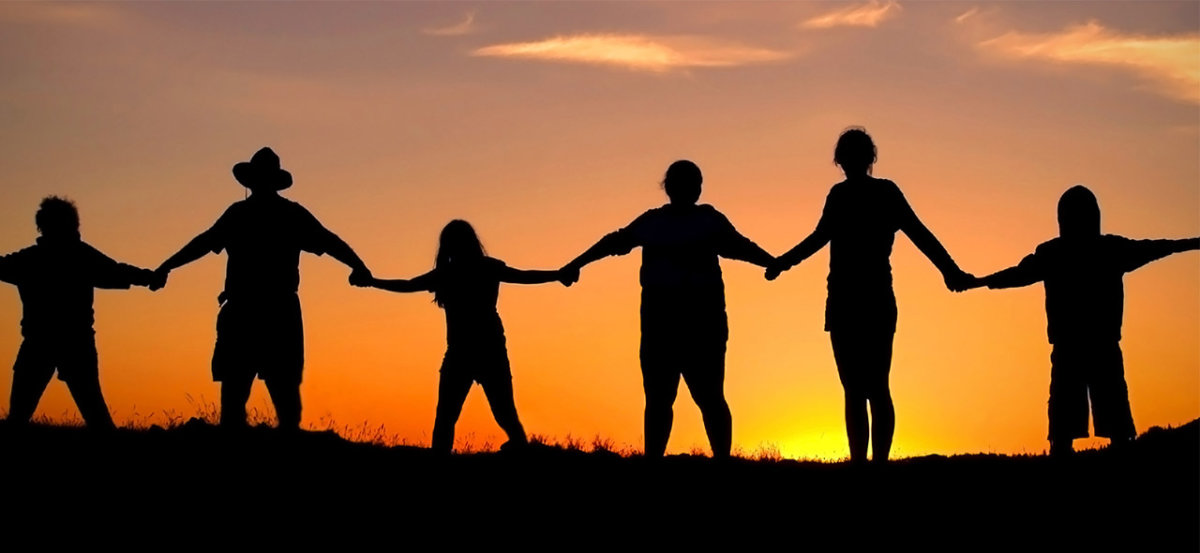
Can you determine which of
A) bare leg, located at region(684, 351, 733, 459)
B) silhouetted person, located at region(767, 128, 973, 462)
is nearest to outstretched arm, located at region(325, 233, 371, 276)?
bare leg, located at region(684, 351, 733, 459)

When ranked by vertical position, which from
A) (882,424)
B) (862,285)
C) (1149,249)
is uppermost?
(1149,249)

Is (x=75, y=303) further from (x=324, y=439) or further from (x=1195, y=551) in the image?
(x=1195, y=551)

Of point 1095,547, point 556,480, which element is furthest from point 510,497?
point 1095,547

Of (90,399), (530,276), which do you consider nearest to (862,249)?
(530,276)

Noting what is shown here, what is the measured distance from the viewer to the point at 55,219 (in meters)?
14.5

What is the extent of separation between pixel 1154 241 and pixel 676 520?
211 inches

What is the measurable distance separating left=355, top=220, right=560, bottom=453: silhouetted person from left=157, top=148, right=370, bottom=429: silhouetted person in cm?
128

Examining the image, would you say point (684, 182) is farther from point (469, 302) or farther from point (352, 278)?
point (352, 278)

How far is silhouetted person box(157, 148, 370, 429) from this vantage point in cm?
1322

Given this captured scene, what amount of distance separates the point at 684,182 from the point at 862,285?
5.54ft

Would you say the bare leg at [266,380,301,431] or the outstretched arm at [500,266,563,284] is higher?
the outstretched arm at [500,266,563,284]

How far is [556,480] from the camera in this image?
38.3 ft

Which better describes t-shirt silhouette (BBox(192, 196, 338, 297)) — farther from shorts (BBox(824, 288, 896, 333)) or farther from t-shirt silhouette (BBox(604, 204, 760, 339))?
shorts (BBox(824, 288, 896, 333))

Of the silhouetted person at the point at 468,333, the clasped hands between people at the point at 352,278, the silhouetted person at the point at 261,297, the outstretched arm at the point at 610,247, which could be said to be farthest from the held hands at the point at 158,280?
the outstretched arm at the point at 610,247
